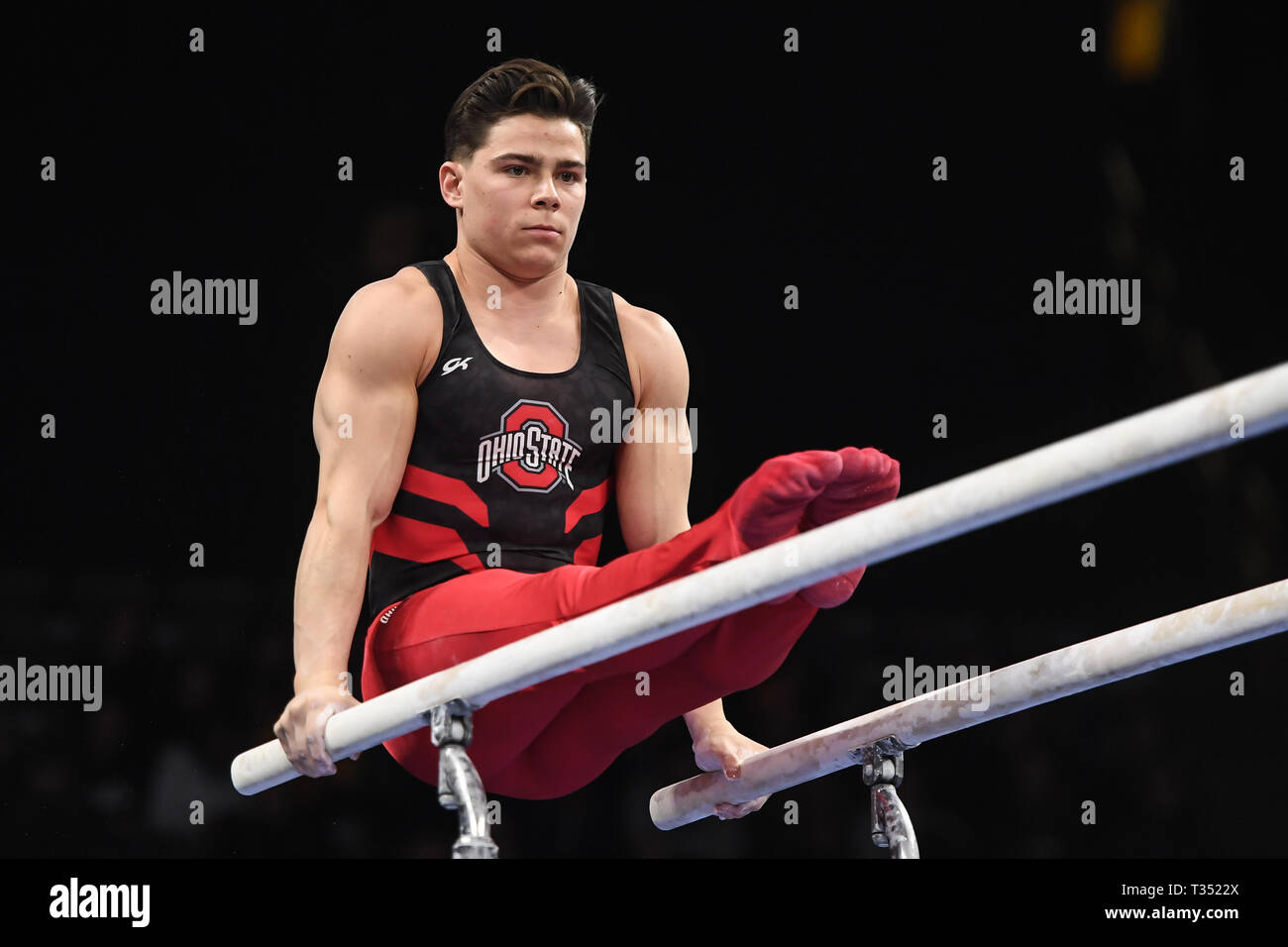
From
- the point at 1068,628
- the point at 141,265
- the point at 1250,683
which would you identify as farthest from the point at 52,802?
the point at 1250,683

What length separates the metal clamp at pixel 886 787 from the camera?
2469mm

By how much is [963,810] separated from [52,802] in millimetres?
2748

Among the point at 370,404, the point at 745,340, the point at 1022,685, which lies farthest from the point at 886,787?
the point at 745,340

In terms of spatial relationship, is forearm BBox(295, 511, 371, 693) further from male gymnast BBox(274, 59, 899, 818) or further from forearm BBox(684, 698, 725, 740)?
forearm BBox(684, 698, 725, 740)

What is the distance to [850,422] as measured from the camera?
496 cm

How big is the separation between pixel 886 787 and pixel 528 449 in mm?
853

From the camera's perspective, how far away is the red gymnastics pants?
79.7 inches

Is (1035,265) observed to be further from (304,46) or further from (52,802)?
(52,802)

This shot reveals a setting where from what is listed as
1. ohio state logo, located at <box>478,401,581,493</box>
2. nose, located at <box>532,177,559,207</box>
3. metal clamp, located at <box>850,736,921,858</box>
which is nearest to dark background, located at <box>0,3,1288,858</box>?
nose, located at <box>532,177,559,207</box>

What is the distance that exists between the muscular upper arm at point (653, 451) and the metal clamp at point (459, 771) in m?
0.84

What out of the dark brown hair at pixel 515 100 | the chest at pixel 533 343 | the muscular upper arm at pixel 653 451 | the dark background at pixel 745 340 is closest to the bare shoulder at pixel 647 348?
the muscular upper arm at pixel 653 451

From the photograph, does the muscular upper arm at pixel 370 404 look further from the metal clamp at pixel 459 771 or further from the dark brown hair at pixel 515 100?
the metal clamp at pixel 459 771

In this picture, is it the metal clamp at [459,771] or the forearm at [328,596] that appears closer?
the metal clamp at [459,771]

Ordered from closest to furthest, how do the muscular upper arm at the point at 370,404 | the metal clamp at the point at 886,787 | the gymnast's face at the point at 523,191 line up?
the metal clamp at the point at 886,787 < the muscular upper arm at the point at 370,404 < the gymnast's face at the point at 523,191
